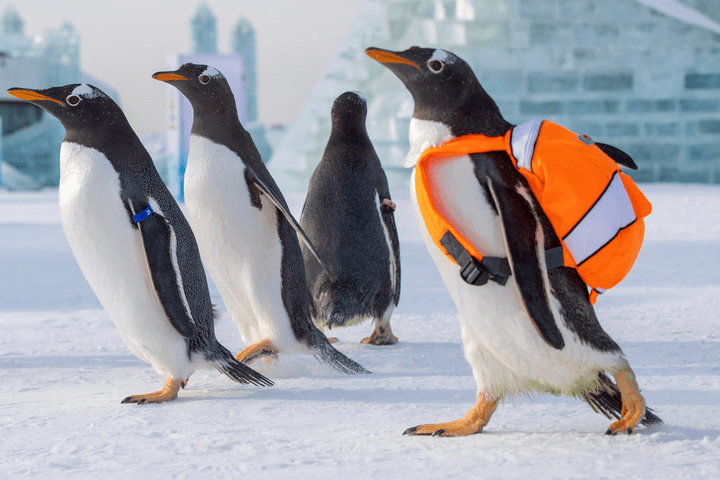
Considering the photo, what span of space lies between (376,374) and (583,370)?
3.73ft

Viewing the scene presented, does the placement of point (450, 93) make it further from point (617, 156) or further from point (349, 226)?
point (349, 226)

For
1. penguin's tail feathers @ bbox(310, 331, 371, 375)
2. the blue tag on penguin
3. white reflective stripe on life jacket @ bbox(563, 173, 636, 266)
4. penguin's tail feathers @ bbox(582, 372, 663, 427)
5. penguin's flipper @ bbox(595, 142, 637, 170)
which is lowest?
penguin's tail feathers @ bbox(310, 331, 371, 375)

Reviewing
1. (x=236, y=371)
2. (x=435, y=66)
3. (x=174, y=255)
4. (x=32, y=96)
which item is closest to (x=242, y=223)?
(x=174, y=255)

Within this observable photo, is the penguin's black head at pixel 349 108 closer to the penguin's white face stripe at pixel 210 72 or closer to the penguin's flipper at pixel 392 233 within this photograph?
the penguin's flipper at pixel 392 233

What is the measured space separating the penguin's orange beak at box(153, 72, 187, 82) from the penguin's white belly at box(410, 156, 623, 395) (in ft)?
4.13

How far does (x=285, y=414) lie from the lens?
244 centimetres

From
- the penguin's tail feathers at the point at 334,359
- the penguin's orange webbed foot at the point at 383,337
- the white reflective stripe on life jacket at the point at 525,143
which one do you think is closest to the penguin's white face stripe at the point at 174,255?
the penguin's tail feathers at the point at 334,359

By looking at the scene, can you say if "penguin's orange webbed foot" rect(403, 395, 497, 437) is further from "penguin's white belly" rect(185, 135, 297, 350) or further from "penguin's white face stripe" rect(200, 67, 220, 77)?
"penguin's white face stripe" rect(200, 67, 220, 77)

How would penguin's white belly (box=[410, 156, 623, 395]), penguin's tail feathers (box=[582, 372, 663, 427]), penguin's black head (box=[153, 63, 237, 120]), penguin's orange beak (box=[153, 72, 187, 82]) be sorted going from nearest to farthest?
penguin's white belly (box=[410, 156, 623, 395]) < penguin's tail feathers (box=[582, 372, 663, 427]) < penguin's orange beak (box=[153, 72, 187, 82]) < penguin's black head (box=[153, 63, 237, 120])

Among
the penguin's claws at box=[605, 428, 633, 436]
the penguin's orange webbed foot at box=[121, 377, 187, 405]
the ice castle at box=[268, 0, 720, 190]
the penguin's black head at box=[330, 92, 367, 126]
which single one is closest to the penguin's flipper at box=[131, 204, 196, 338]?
the penguin's orange webbed foot at box=[121, 377, 187, 405]

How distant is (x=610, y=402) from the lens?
2137 millimetres

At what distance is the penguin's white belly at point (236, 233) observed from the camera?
118 inches

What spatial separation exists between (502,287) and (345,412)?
0.68m

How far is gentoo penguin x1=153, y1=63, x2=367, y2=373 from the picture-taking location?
118 inches
